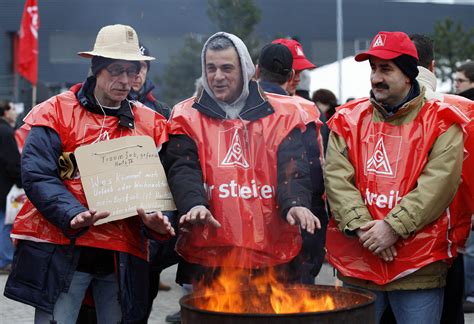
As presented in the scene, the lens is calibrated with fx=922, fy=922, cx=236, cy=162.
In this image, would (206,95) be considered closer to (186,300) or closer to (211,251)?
(211,251)

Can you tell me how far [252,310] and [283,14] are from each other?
38166mm

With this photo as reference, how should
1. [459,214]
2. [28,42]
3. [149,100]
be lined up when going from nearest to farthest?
[459,214], [149,100], [28,42]

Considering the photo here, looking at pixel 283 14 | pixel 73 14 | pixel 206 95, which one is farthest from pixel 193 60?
pixel 206 95

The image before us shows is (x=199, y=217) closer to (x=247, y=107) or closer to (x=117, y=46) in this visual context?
(x=247, y=107)

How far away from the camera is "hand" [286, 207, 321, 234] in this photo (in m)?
4.27

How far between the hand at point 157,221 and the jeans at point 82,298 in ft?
1.26

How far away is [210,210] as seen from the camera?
14.7 ft

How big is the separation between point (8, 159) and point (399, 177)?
7.28 m

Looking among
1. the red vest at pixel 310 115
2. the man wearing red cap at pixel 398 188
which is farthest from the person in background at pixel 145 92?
the man wearing red cap at pixel 398 188

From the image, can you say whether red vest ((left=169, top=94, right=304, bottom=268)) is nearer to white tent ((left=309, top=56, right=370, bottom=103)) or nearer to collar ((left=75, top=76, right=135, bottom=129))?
collar ((left=75, top=76, right=135, bottom=129))

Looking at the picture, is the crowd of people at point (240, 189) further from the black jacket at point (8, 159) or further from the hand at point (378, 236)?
the black jacket at point (8, 159)

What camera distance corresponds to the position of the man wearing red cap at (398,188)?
4434 mm

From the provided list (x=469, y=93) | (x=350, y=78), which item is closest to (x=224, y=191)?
(x=469, y=93)

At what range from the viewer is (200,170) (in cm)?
450
